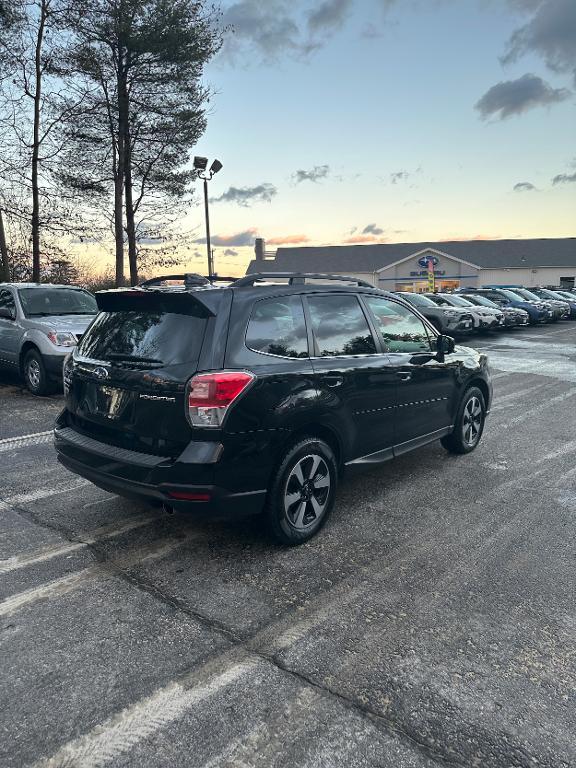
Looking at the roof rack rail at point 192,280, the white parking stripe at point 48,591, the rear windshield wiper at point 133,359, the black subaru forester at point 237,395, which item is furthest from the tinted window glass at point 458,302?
the white parking stripe at point 48,591

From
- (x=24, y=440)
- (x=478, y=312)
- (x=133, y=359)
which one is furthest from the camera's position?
(x=478, y=312)

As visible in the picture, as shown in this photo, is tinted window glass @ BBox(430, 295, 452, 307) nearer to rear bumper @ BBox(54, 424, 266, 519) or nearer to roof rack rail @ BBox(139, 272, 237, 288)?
roof rack rail @ BBox(139, 272, 237, 288)

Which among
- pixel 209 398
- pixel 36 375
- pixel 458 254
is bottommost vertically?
pixel 36 375

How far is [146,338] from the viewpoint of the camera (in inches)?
147

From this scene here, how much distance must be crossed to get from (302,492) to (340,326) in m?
1.31

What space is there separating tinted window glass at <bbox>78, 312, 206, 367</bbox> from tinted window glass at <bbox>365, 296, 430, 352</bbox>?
1.78 meters

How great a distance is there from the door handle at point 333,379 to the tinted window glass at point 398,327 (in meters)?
0.79

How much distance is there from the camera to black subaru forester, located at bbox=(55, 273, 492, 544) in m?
3.41

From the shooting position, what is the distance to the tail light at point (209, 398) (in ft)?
11.0

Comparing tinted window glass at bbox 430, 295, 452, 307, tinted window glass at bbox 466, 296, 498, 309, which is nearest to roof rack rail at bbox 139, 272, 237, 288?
tinted window glass at bbox 430, 295, 452, 307

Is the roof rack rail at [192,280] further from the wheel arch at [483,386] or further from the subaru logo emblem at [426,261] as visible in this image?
the subaru logo emblem at [426,261]

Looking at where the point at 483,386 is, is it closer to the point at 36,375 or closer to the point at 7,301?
the point at 36,375

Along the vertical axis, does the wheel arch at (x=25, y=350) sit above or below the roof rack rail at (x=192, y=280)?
below

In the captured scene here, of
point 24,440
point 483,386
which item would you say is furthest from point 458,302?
point 24,440
